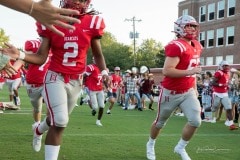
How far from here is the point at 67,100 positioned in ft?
17.0

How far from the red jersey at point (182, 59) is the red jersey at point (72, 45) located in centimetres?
139

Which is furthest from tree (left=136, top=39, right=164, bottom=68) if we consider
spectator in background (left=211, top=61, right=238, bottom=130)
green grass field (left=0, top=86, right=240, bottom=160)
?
green grass field (left=0, top=86, right=240, bottom=160)

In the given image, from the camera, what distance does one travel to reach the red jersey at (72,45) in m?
5.07

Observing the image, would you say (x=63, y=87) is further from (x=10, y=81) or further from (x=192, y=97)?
(x=10, y=81)

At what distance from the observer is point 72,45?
5133mm

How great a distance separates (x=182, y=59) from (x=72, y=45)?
Answer: 1.95 meters

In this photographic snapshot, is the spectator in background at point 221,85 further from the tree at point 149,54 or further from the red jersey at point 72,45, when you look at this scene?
the tree at point 149,54

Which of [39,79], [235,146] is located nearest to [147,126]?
Result: [235,146]

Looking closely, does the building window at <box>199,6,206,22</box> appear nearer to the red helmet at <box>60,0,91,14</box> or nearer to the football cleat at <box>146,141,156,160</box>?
the football cleat at <box>146,141,156,160</box>

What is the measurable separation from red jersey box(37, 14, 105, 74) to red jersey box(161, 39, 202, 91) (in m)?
1.39

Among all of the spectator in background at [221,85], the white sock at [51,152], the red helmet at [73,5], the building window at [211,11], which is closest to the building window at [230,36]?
the building window at [211,11]

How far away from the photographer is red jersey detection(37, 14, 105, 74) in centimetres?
507
